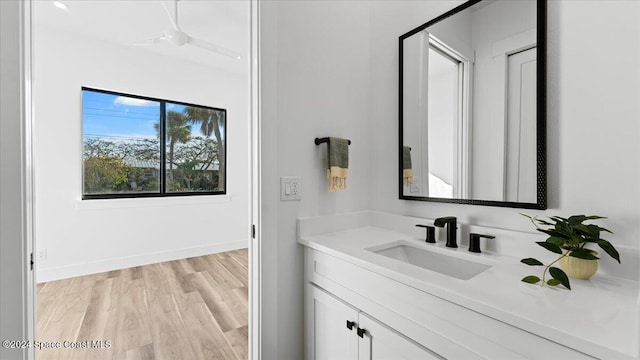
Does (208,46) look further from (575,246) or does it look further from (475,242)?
(575,246)

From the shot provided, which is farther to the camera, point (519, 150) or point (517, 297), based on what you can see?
point (519, 150)

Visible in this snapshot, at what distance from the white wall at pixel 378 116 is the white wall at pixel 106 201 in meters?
1.19

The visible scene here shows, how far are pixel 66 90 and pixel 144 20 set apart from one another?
4.06ft

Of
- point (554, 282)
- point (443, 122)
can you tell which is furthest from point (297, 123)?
point (554, 282)

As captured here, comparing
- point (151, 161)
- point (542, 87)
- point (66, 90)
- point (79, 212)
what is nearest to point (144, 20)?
point (66, 90)

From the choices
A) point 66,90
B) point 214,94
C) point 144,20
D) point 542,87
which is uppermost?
point 144,20

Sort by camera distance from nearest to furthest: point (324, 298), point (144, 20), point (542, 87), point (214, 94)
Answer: point (542, 87), point (324, 298), point (144, 20), point (214, 94)

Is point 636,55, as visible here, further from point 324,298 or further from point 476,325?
point 324,298

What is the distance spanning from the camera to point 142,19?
2699 millimetres

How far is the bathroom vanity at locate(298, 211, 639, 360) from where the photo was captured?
63 centimetres

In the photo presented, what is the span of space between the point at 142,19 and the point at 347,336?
11.0ft

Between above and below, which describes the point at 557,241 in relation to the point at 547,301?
above

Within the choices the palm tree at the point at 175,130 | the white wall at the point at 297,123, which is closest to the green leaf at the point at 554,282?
the white wall at the point at 297,123

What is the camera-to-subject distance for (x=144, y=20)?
2717mm
